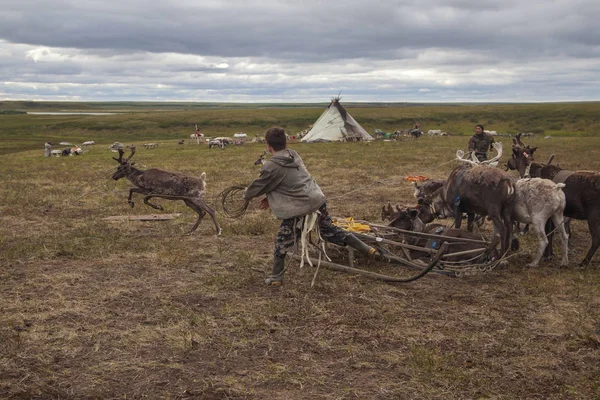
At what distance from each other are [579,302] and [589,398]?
110 inches

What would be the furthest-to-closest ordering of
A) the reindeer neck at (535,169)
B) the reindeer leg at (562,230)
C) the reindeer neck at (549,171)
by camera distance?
the reindeer neck at (535,169), the reindeer neck at (549,171), the reindeer leg at (562,230)

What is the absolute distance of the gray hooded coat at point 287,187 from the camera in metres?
7.66

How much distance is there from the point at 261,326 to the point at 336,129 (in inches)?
1491

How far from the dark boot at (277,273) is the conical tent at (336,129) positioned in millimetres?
35615

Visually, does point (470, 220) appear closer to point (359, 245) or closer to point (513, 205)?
point (513, 205)

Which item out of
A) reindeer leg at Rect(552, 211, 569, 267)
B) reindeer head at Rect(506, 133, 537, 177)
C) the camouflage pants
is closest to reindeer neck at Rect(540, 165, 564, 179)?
reindeer head at Rect(506, 133, 537, 177)

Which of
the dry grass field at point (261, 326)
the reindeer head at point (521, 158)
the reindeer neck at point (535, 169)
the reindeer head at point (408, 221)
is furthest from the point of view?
the reindeer head at point (521, 158)

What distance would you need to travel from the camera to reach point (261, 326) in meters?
6.64

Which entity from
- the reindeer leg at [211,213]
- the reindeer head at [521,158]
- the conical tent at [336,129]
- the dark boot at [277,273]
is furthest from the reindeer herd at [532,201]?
the conical tent at [336,129]

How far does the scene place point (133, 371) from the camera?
5.50 m

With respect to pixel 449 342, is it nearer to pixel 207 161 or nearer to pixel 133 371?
pixel 133 371

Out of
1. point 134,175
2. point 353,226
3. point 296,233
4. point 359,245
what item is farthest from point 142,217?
point 359,245

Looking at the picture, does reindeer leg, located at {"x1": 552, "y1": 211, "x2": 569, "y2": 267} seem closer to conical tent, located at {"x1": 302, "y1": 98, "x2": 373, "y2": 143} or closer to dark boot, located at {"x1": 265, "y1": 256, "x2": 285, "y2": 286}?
dark boot, located at {"x1": 265, "y1": 256, "x2": 285, "y2": 286}

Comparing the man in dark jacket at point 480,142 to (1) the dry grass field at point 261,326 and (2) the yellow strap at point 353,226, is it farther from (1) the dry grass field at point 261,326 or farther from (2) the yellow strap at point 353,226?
(2) the yellow strap at point 353,226
